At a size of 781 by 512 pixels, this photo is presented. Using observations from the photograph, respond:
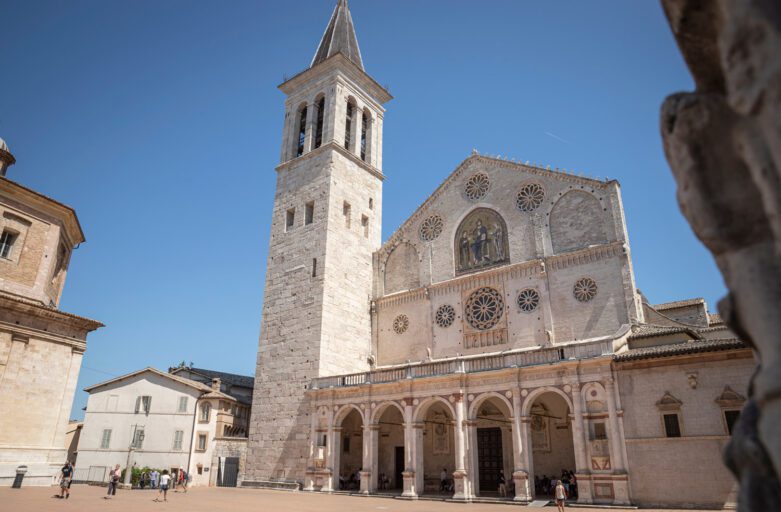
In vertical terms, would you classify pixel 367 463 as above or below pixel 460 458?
below

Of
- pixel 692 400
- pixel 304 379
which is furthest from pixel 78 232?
pixel 692 400

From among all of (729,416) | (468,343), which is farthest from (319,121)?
(729,416)

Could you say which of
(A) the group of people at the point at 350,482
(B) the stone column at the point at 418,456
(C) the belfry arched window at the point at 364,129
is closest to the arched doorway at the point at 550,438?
(B) the stone column at the point at 418,456

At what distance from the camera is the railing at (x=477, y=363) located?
19.5 metres

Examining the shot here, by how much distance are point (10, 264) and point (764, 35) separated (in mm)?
25088

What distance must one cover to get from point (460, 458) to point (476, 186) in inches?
572

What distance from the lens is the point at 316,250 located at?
3014 cm

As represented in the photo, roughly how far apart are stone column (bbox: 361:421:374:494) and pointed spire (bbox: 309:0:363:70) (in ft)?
79.5

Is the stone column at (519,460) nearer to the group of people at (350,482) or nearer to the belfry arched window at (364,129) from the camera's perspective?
the group of people at (350,482)

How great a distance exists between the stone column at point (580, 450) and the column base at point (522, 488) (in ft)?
5.90

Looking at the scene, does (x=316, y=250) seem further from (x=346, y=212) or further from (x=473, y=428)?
(x=473, y=428)

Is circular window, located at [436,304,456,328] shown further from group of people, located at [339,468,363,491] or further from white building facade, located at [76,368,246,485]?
white building facade, located at [76,368,246,485]

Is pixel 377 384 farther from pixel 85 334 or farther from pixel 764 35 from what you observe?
pixel 764 35

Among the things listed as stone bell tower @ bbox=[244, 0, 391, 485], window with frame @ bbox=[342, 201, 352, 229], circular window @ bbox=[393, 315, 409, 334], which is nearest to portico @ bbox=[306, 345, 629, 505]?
stone bell tower @ bbox=[244, 0, 391, 485]
